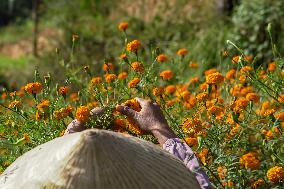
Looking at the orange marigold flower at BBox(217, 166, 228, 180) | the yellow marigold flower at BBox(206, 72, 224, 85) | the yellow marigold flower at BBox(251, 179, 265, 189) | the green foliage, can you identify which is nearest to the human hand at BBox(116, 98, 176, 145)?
the orange marigold flower at BBox(217, 166, 228, 180)

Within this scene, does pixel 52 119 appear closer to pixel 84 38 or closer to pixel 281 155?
pixel 281 155

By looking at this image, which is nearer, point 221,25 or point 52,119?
point 52,119

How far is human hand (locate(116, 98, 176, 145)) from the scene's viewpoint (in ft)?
7.11

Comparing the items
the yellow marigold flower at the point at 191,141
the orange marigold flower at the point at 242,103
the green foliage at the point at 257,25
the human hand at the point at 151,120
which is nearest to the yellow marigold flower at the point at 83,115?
the human hand at the point at 151,120

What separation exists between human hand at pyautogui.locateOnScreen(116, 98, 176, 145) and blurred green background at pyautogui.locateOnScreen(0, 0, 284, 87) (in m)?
2.91

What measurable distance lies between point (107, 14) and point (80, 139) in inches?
364

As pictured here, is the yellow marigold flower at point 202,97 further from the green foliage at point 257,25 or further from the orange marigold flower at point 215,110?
the green foliage at point 257,25

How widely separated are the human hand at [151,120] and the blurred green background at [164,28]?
2909mm

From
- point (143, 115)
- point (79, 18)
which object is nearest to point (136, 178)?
point (143, 115)

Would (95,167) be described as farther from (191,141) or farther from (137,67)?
(137,67)

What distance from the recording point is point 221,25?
305 inches

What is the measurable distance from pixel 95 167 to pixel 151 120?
0.71 metres

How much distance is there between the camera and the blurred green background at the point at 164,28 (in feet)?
23.6

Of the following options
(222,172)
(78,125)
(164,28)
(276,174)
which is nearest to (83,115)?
(78,125)
